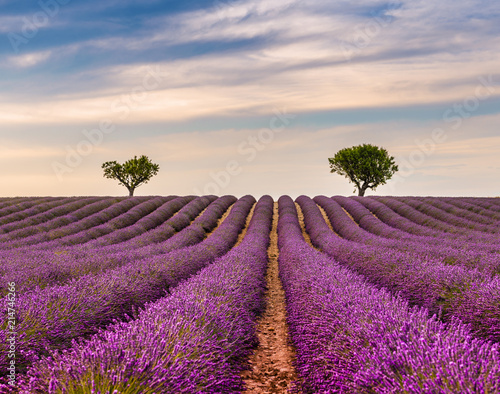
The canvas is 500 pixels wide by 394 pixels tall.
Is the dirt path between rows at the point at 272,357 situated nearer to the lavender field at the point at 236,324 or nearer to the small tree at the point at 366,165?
the lavender field at the point at 236,324

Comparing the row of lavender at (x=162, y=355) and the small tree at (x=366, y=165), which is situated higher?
the small tree at (x=366, y=165)

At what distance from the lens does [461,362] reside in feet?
8.87

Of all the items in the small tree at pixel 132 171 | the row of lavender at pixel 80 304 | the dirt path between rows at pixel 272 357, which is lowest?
the dirt path between rows at pixel 272 357

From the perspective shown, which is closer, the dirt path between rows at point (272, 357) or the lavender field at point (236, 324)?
the lavender field at point (236, 324)

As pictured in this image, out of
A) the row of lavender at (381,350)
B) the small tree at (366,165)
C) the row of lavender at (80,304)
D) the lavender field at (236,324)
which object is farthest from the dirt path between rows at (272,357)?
the small tree at (366,165)

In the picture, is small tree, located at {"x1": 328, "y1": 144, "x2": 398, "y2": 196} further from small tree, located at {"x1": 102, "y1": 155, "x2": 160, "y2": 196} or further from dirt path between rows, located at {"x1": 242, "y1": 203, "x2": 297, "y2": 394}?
dirt path between rows, located at {"x1": 242, "y1": 203, "x2": 297, "y2": 394}

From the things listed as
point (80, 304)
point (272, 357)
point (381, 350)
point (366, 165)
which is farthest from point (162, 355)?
point (366, 165)

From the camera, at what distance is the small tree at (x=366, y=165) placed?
4043 centimetres

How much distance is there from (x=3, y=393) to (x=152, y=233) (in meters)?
13.9

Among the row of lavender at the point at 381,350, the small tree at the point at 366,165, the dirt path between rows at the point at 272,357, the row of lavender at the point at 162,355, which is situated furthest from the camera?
the small tree at the point at 366,165

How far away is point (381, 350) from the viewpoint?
3064 millimetres

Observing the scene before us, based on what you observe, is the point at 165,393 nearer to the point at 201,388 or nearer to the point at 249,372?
the point at 201,388

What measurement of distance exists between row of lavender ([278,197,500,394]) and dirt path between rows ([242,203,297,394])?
21 centimetres

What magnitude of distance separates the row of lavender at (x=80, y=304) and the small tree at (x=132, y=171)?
34.8 metres
